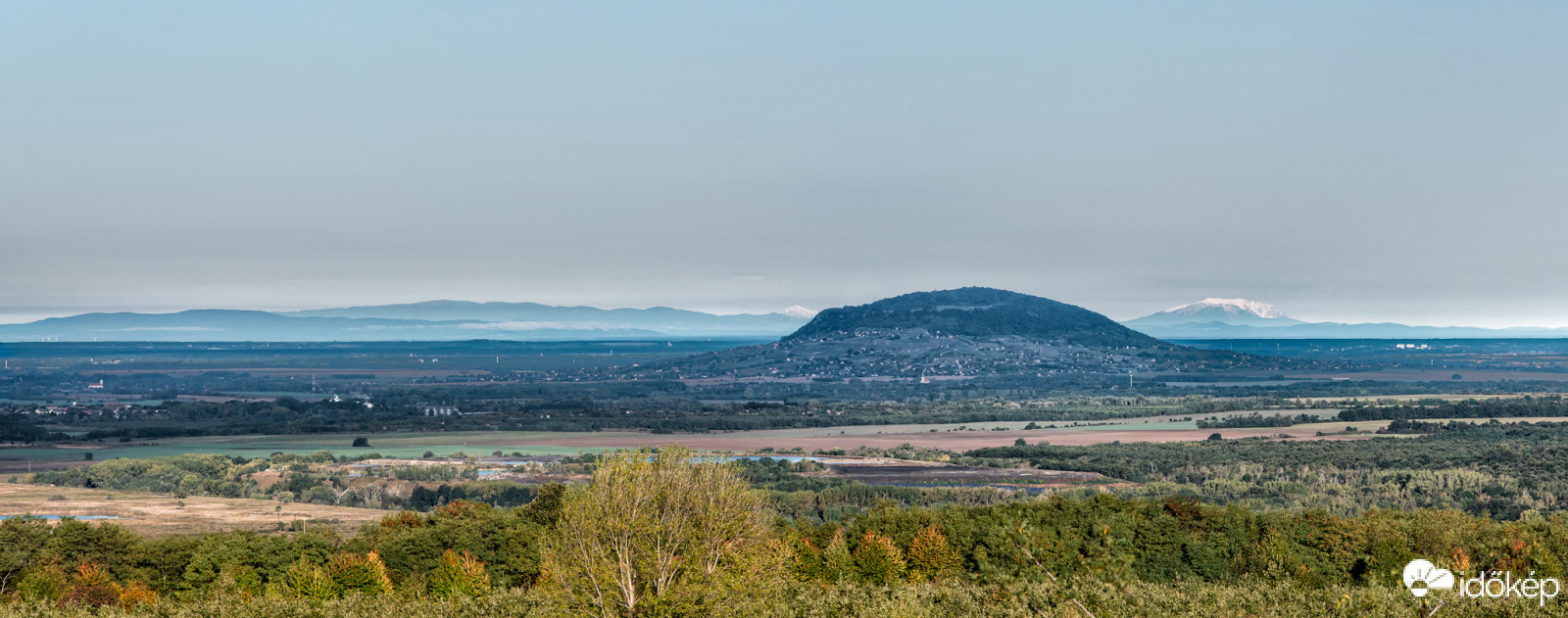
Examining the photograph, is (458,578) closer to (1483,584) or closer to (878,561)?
(878,561)

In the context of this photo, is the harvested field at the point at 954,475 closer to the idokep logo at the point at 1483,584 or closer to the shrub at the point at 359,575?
the shrub at the point at 359,575

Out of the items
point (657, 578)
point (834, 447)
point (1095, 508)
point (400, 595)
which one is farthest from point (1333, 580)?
point (834, 447)

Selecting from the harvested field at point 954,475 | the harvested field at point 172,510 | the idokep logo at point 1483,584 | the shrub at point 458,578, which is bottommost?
the harvested field at point 172,510

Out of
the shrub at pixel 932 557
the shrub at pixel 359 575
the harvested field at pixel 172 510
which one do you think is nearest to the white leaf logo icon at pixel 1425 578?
the shrub at pixel 932 557

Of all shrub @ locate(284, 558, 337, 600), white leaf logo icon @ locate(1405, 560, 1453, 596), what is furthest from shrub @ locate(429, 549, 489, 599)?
white leaf logo icon @ locate(1405, 560, 1453, 596)

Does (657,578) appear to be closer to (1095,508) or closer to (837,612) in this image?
(837,612)

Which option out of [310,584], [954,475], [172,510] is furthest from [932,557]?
[172,510]

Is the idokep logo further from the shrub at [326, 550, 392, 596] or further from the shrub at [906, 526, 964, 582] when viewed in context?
the shrub at [326, 550, 392, 596]

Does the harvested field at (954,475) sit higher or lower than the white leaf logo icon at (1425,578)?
lower

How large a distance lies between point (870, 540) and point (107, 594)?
1580 inches

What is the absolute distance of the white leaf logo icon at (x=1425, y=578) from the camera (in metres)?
54.0

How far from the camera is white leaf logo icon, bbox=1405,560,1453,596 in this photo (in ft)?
177

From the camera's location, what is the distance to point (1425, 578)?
5744 cm

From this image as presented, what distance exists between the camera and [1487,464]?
148m
